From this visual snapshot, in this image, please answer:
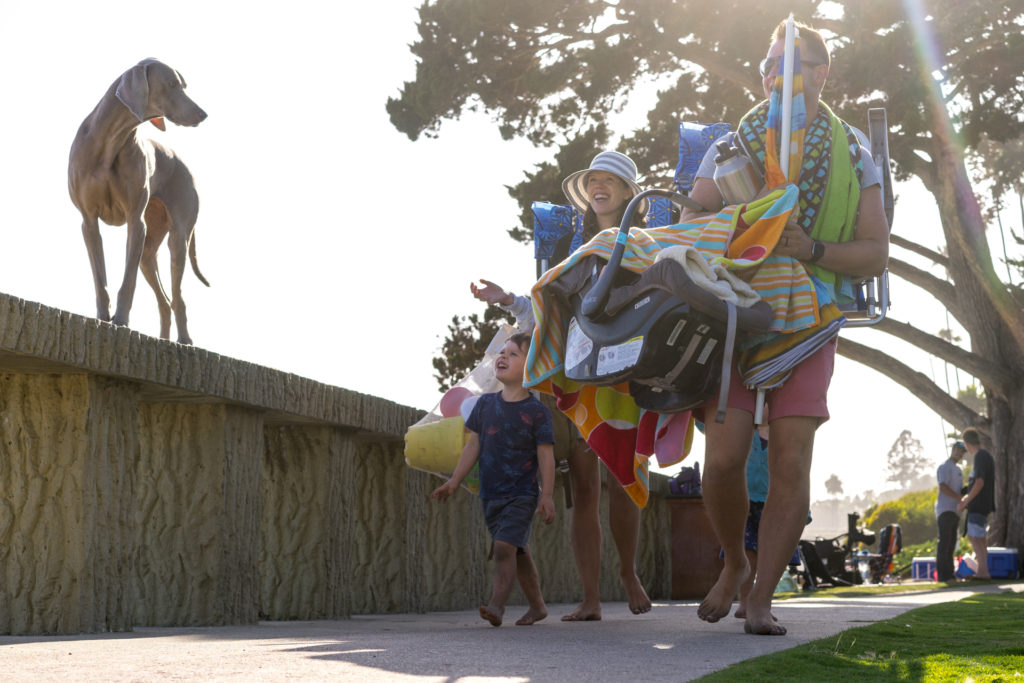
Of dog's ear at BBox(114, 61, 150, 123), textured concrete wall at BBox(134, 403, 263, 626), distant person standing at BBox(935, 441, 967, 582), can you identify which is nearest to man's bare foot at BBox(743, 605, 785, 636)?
textured concrete wall at BBox(134, 403, 263, 626)

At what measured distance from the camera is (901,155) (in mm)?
15867

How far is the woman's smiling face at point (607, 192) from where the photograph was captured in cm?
539

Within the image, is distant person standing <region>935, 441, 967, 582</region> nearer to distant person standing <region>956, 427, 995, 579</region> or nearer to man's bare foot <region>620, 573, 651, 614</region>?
distant person standing <region>956, 427, 995, 579</region>

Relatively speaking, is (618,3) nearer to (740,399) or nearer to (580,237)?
(580,237)

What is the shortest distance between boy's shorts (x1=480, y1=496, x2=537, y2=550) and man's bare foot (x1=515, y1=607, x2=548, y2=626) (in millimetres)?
256

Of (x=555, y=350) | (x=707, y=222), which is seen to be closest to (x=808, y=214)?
(x=707, y=222)

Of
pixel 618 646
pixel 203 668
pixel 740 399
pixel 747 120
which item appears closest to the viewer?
pixel 203 668

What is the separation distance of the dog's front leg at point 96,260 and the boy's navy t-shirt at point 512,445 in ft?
5.88

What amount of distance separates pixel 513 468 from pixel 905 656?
2.08 metres

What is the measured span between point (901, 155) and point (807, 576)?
17.9ft

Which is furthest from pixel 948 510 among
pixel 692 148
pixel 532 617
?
pixel 532 617

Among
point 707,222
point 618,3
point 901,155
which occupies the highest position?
point 618,3

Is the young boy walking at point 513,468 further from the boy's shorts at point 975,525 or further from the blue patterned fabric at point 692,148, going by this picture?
the boy's shorts at point 975,525

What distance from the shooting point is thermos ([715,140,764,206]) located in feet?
14.1
